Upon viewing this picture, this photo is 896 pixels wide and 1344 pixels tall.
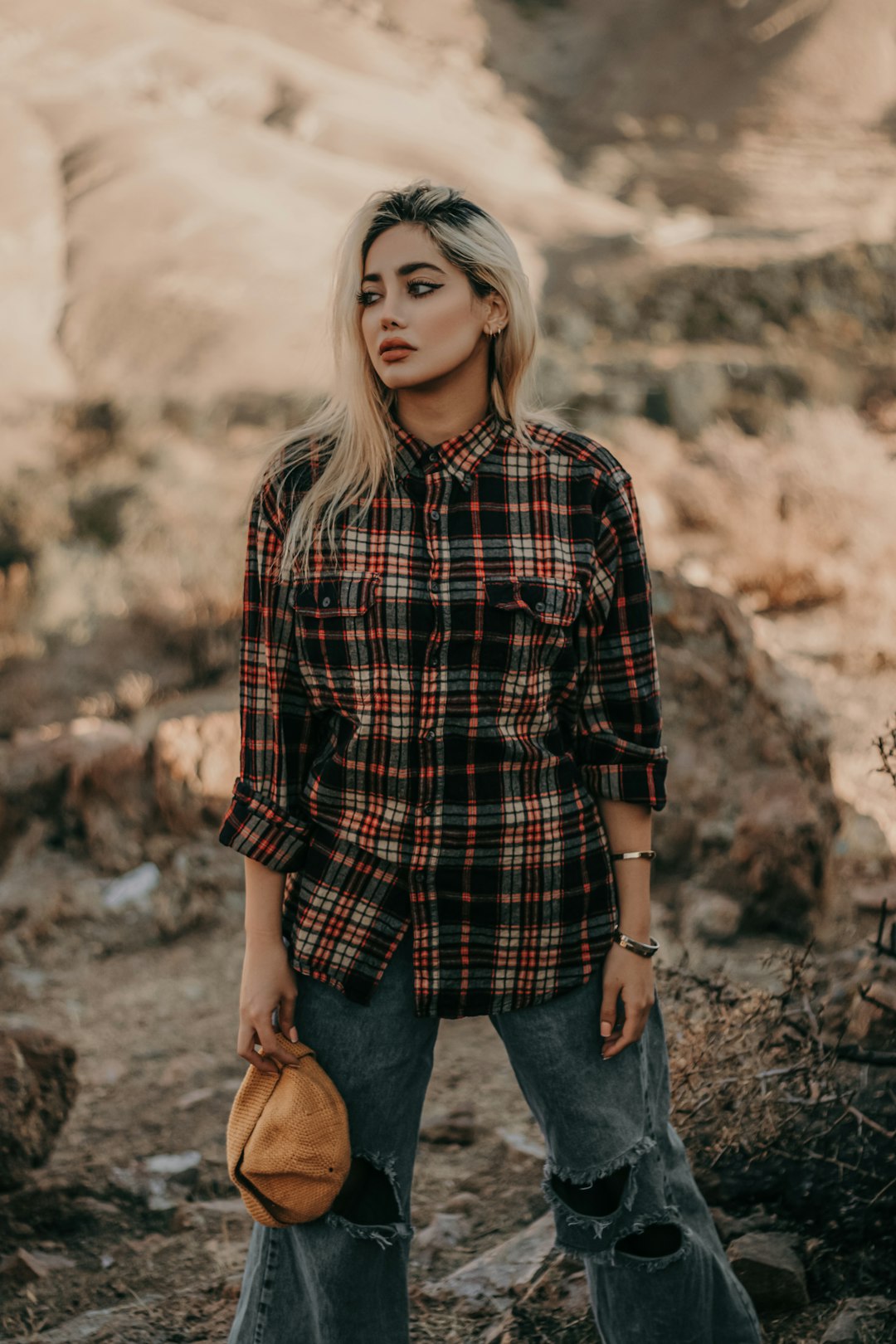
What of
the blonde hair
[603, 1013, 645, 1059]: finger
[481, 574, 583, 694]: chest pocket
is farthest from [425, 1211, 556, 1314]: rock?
the blonde hair

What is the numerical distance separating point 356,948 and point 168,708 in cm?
534

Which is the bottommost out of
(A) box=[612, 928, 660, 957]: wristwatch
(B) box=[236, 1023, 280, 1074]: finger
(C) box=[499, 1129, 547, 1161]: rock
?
(C) box=[499, 1129, 547, 1161]: rock

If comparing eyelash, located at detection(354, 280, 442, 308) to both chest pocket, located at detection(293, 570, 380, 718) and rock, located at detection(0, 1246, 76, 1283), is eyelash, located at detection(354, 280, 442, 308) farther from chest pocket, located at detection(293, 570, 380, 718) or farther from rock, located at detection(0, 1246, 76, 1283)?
rock, located at detection(0, 1246, 76, 1283)

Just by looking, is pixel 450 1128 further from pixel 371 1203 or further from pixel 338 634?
pixel 338 634

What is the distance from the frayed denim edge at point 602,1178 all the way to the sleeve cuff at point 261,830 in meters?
0.63

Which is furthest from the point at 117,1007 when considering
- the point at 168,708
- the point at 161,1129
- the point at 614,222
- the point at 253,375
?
the point at 614,222

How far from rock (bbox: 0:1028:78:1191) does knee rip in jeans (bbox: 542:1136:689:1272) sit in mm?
1828

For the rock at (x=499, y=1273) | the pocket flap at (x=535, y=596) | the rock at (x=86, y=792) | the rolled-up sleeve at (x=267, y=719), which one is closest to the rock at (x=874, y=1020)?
the rock at (x=499, y=1273)

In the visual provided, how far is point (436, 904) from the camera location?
5.73 ft

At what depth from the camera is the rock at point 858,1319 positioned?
83.3 inches

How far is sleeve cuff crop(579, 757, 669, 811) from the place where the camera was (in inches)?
71.8

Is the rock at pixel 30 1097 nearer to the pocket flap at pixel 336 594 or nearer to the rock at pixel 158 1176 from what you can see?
the rock at pixel 158 1176

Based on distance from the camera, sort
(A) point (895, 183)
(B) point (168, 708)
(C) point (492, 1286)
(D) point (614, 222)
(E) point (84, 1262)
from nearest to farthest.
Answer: (C) point (492, 1286), (E) point (84, 1262), (B) point (168, 708), (D) point (614, 222), (A) point (895, 183)

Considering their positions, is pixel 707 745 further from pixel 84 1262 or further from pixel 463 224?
pixel 463 224
